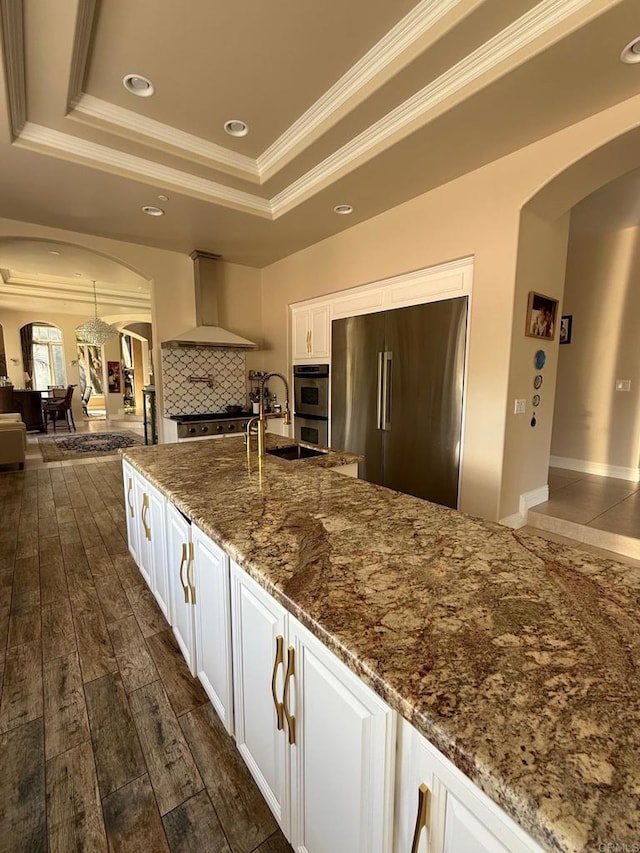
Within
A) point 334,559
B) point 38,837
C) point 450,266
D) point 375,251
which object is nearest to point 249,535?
point 334,559

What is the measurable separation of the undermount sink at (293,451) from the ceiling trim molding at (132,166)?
2.17 meters

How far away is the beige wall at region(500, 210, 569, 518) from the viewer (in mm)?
2654

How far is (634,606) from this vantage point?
81 cm

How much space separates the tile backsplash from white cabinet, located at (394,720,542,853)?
175 inches

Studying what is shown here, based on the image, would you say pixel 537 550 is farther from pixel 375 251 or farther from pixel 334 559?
pixel 375 251

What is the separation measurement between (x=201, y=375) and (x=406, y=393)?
268cm

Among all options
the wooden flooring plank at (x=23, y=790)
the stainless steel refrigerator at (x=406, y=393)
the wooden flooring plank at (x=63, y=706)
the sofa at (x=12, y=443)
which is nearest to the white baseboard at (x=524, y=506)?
the stainless steel refrigerator at (x=406, y=393)

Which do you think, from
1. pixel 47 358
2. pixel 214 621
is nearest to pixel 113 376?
pixel 47 358

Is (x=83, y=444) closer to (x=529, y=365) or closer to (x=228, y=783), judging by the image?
(x=228, y=783)

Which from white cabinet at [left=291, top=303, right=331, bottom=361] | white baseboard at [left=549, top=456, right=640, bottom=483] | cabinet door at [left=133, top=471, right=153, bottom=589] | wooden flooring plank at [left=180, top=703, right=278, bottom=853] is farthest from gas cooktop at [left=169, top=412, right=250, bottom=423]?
white baseboard at [left=549, top=456, right=640, bottom=483]

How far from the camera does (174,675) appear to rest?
177cm

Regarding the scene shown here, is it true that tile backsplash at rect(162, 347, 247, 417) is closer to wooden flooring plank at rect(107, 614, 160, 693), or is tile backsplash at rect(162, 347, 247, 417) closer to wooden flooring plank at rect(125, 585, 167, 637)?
wooden flooring plank at rect(125, 585, 167, 637)

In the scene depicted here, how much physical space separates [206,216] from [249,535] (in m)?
3.30

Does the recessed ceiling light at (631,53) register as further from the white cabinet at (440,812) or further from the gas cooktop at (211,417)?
the gas cooktop at (211,417)
